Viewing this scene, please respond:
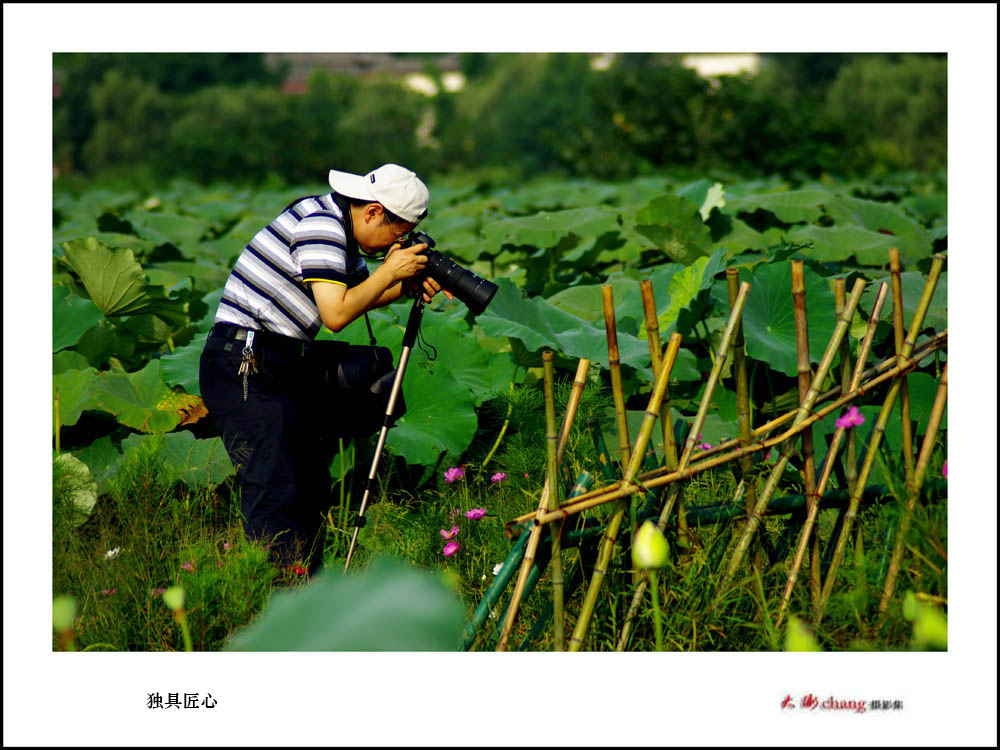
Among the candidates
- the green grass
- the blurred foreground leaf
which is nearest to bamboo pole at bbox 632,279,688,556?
the green grass

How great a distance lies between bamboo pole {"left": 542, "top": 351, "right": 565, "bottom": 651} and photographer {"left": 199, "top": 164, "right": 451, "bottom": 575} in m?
0.49

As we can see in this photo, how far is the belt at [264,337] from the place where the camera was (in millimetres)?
Result: 2236

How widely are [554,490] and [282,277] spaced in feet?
2.83

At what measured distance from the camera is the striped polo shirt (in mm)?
2164

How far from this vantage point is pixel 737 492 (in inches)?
80.5

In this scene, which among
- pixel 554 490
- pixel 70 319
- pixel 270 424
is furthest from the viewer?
pixel 70 319

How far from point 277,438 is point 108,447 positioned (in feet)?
2.99

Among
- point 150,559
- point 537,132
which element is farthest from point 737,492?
point 537,132

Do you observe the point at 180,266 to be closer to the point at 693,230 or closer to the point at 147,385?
the point at 147,385

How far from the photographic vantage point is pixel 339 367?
2.38 metres

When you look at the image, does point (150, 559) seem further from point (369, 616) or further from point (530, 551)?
point (369, 616)

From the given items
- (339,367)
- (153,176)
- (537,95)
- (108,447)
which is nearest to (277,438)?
(339,367)

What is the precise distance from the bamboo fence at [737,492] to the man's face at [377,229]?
1.95 ft

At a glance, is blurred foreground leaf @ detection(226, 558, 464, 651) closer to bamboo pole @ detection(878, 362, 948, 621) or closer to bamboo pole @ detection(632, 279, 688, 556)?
bamboo pole @ detection(632, 279, 688, 556)
